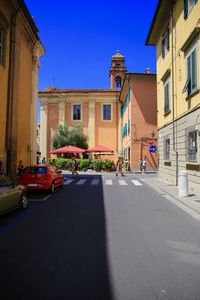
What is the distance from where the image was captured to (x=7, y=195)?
27.7ft

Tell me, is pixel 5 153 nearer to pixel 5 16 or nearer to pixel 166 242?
pixel 5 16

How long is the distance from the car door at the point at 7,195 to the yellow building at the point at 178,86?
761 cm

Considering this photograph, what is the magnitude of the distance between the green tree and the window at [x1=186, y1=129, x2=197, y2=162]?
97.9 ft

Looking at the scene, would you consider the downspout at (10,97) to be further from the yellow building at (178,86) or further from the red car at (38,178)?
the yellow building at (178,86)

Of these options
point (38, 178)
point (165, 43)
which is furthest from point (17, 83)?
point (165, 43)

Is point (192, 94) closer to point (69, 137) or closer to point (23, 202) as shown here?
point (23, 202)

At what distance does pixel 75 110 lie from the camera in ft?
152

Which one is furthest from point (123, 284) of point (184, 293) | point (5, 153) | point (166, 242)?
point (5, 153)

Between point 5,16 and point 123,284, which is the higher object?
point 5,16

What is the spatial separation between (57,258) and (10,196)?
4.05 m

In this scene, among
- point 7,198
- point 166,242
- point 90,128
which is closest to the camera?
point 166,242

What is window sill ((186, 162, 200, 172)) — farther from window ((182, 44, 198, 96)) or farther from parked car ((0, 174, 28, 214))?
parked car ((0, 174, 28, 214))

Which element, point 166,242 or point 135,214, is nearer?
point 166,242

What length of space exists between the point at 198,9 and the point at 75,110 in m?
34.2
